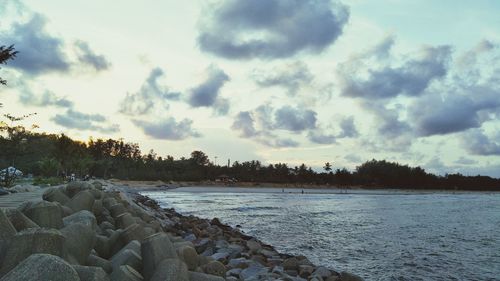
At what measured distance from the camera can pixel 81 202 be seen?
9.98 metres

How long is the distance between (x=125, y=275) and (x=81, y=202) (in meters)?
5.11

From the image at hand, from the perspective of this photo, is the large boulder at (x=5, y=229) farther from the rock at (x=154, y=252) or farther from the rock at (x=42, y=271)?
the rock at (x=154, y=252)

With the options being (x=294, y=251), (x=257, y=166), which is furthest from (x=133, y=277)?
(x=257, y=166)

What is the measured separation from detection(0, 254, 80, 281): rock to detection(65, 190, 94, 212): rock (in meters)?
5.82

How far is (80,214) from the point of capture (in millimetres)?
7828

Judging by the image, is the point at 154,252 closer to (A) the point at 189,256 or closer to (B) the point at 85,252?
(B) the point at 85,252

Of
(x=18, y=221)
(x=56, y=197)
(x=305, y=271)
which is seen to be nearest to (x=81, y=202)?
(x=56, y=197)

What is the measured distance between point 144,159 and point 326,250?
12801 centimetres

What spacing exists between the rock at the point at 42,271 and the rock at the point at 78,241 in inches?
61.9

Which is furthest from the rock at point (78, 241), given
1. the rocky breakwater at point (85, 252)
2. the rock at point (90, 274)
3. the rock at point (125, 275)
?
the rock at point (90, 274)

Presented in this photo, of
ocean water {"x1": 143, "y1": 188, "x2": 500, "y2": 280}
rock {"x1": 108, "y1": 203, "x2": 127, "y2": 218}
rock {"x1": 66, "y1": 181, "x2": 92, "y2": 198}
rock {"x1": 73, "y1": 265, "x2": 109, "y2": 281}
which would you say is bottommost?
ocean water {"x1": 143, "y1": 188, "x2": 500, "y2": 280}

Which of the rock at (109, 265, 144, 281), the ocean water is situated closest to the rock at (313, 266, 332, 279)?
the ocean water

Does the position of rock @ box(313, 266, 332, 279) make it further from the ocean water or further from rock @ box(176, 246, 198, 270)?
rock @ box(176, 246, 198, 270)

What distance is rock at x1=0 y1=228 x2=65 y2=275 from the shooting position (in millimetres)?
4957
